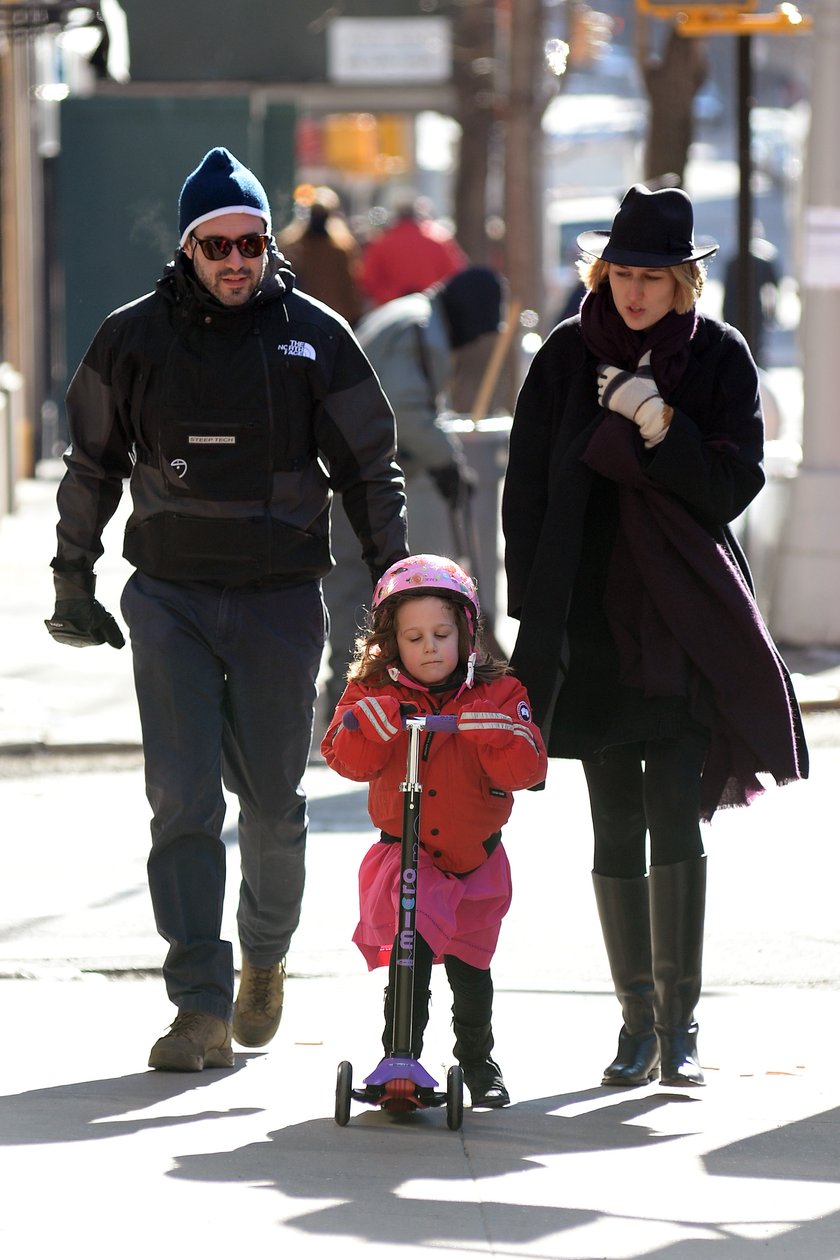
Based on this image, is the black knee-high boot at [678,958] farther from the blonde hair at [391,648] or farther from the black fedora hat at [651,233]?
the black fedora hat at [651,233]

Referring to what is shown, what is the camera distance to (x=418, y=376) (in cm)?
914

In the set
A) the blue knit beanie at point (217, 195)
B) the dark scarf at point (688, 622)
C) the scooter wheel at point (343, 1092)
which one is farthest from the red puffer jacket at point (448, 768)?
the blue knit beanie at point (217, 195)

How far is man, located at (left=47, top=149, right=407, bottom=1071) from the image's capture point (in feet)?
17.4

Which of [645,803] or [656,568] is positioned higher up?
[656,568]

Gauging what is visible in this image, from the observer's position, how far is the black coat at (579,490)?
16.7ft

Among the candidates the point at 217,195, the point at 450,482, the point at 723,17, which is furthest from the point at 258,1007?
the point at 723,17

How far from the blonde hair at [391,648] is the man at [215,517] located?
1.42 ft

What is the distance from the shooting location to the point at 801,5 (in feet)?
45.0

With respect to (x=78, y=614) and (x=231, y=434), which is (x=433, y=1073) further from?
(x=231, y=434)

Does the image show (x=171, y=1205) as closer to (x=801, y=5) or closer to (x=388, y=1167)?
(x=388, y=1167)

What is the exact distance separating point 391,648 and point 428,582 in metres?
0.17

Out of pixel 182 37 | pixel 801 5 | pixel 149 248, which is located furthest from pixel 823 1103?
pixel 182 37

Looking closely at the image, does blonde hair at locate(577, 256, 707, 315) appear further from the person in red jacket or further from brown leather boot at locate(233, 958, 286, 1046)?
the person in red jacket

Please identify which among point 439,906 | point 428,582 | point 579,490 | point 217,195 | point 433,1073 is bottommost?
point 433,1073
